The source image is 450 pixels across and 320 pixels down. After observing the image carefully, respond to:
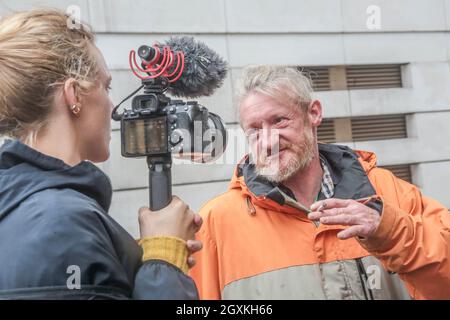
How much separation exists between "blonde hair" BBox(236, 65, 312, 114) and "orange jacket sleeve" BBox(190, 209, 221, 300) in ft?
1.78

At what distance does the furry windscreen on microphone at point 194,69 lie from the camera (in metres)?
1.48

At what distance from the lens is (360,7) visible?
490 cm

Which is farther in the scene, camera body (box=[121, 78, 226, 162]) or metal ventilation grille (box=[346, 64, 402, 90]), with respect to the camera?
metal ventilation grille (box=[346, 64, 402, 90])

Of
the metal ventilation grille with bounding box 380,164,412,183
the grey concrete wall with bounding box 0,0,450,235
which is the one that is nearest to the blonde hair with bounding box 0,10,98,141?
the grey concrete wall with bounding box 0,0,450,235

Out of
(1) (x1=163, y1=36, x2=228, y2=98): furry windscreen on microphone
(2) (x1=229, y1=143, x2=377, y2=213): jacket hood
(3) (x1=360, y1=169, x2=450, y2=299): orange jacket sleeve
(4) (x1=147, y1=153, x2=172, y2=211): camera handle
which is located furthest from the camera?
(2) (x1=229, y1=143, x2=377, y2=213): jacket hood

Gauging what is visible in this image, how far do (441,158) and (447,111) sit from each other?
0.46m

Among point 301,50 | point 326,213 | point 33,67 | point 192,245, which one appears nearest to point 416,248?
point 326,213

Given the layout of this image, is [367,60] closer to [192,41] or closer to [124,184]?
[124,184]

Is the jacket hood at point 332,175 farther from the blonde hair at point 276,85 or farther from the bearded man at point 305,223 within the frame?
the blonde hair at point 276,85

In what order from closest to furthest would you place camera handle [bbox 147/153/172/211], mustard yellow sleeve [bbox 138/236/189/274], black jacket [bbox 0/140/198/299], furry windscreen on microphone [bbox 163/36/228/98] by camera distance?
black jacket [bbox 0/140/198/299]
mustard yellow sleeve [bbox 138/236/189/274]
camera handle [bbox 147/153/172/211]
furry windscreen on microphone [bbox 163/36/228/98]

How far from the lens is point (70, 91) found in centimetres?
119

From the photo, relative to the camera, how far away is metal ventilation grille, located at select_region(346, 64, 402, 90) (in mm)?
5039

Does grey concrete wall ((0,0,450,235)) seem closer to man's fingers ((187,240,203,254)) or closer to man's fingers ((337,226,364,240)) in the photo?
man's fingers ((337,226,364,240))
